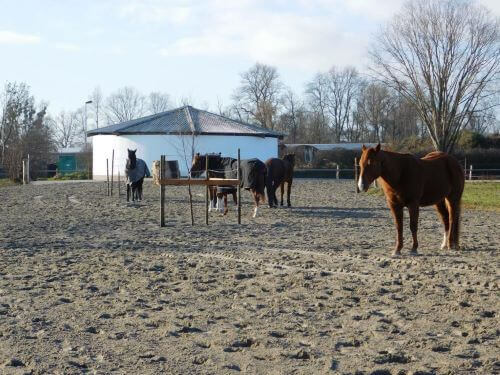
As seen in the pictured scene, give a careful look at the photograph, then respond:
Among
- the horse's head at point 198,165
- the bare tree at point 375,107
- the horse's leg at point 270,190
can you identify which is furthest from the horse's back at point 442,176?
the bare tree at point 375,107

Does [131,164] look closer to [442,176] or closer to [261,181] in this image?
[261,181]

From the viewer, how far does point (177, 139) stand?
5650 cm

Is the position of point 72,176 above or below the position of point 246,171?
below

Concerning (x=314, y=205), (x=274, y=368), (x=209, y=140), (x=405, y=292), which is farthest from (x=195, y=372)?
(x=209, y=140)

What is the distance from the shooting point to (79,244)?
12.5 metres

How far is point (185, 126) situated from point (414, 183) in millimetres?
47263

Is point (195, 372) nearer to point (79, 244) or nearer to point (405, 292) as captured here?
point (405, 292)

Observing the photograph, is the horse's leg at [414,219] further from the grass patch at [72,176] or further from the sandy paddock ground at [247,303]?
the grass patch at [72,176]

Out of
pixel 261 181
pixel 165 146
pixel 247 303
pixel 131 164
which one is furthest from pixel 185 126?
pixel 247 303

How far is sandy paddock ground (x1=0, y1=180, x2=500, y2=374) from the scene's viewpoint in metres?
5.24

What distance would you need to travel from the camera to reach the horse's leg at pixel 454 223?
36.8 ft

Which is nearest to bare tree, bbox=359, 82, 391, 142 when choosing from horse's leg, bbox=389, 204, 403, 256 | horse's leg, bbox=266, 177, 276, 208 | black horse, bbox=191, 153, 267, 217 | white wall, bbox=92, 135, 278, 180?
white wall, bbox=92, 135, 278, 180

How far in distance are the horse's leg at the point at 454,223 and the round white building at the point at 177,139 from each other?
141 ft

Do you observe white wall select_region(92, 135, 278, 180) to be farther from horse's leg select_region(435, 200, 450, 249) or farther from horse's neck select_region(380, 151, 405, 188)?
horse's neck select_region(380, 151, 405, 188)
